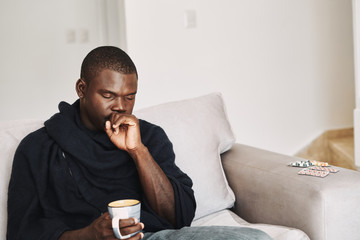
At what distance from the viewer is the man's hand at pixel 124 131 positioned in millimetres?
1318

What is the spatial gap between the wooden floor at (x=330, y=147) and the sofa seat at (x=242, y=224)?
2021mm

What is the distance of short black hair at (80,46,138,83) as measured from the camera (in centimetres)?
138

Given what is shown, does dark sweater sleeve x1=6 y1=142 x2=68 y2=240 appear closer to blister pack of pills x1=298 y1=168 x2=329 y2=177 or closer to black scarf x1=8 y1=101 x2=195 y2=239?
black scarf x1=8 y1=101 x2=195 y2=239

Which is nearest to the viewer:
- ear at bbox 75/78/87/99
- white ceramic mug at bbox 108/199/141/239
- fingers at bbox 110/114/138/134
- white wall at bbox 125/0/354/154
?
A: white ceramic mug at bbox 108/199/141/239

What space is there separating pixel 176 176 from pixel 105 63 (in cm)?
43

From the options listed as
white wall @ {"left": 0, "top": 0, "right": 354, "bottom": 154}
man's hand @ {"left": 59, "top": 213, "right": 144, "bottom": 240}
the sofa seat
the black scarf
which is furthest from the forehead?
white wall @ {"left": 0, "top": 0, "right": 354, "bottom": 154}

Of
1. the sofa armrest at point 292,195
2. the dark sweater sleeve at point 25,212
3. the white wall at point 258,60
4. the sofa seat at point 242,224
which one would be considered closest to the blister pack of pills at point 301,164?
the sofa armrest at point 292,195

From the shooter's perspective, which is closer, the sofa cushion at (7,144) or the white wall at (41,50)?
the sofa cushion at (7,144)

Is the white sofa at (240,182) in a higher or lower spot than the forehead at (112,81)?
lower

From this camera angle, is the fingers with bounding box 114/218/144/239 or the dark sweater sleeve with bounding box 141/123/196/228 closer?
the fingers with bounding box 114/218/144/239

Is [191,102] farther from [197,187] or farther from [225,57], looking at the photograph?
[225,57]

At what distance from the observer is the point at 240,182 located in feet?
5.50

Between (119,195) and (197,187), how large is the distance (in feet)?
1.16

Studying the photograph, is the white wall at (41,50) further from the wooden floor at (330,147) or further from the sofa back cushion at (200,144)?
the wooden floor at (330,147)
